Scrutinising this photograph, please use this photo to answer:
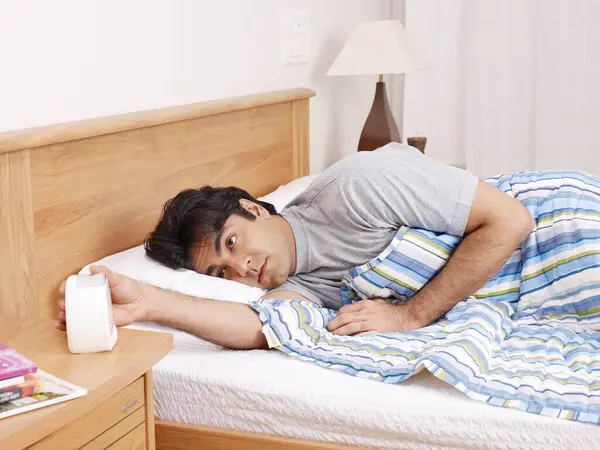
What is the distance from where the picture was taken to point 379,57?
9.33 ft

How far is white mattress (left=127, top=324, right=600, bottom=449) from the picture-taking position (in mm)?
1284

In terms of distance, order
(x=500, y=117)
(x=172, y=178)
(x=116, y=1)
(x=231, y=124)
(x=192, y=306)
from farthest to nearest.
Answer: (x=500, y=117) < (x=231, y=124) < (x=172, y=178) < (x=116, y=1) < (x=192, y=306)

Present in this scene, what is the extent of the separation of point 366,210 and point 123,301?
0.56 metres

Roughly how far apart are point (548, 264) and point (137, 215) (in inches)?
35.1

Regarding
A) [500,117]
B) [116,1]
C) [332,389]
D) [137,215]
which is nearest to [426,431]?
[332,389]

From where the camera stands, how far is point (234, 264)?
173 cm

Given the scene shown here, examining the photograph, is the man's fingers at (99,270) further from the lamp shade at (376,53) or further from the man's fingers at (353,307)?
the lamp shade at (376,53)

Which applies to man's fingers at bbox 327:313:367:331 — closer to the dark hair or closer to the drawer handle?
the dark hair

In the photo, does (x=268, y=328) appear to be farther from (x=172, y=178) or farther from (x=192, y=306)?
(x=172, y=178)

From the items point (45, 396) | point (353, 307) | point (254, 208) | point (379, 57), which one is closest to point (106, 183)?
point (254, 208)

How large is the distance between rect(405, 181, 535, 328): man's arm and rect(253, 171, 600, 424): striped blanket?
1.2 inches

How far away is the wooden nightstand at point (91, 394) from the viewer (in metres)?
1.01

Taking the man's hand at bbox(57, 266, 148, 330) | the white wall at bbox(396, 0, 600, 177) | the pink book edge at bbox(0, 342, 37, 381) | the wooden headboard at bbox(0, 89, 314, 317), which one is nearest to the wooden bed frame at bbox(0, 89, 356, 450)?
the wooden headboard at bbox(0, 89, 314, 317)

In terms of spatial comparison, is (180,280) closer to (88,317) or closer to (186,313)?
(186,313)
